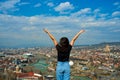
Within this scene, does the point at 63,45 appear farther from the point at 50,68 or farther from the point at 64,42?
the point at 50,68

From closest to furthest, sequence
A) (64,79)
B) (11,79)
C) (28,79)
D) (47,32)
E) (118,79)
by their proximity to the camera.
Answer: (64,79), (47,32), (11,79), (28,79), (118,79)

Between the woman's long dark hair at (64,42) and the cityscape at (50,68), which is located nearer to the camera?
the woman's long dark hair at (64,42)

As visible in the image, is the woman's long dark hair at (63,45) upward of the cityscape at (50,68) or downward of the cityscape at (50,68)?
upward

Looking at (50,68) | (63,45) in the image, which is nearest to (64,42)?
(63,45)

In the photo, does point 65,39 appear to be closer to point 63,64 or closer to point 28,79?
point 63,64

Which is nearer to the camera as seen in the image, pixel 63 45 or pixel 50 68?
pixel 63 45

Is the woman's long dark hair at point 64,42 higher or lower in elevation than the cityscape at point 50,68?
higher

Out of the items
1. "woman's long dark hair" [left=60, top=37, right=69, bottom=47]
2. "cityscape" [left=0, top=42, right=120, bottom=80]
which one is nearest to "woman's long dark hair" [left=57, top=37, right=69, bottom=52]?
"woman's long dark hair" [left=60, top=37, right=69, bottom=47]

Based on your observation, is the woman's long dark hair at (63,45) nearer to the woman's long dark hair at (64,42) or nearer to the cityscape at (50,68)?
the woman's long dark hair at (64,42)

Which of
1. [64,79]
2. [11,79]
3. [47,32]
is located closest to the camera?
[64,79]

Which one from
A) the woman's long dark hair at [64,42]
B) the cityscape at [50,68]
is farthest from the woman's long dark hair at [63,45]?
the cityscape at [50,68]

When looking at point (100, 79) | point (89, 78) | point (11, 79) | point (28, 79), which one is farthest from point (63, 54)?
point (89, 78)

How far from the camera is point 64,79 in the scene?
2152 mm

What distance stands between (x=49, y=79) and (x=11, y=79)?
130 inches
